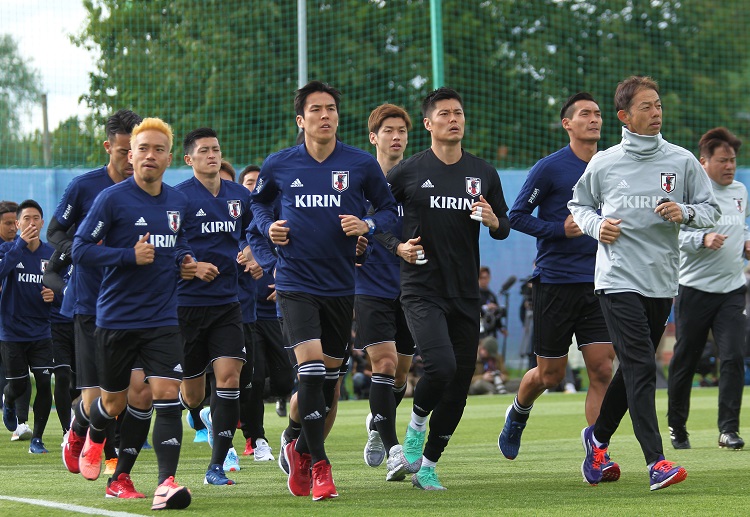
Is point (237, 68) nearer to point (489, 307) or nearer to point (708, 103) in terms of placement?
point (489, 307)

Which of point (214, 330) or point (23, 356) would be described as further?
point (23, 356)

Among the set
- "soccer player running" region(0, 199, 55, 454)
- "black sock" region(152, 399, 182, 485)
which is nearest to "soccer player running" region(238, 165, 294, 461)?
"soccer player running" region(0, 199, 55, 454)

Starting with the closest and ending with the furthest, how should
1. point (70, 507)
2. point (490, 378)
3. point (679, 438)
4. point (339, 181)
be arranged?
point (70, 507) → point (339, 181) → point (679, 438) → point (490, 378)

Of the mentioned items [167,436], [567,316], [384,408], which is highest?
[567,316]

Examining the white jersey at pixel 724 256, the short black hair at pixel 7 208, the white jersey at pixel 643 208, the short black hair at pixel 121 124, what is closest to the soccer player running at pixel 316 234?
the short black hair at pixel 121 124

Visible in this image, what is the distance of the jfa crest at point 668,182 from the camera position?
806cm

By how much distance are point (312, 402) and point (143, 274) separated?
4.28 feet

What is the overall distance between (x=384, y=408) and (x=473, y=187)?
6.37ft

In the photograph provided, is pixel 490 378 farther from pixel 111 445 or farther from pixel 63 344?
pixel 111 445

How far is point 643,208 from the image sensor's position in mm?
8039

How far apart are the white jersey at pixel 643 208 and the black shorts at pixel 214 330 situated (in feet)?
8.81

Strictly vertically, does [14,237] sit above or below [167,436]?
above

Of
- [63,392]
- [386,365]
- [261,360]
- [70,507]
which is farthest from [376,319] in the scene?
[63,392]

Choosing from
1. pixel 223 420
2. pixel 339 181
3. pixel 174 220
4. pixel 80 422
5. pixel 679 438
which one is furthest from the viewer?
pixel 679 438
